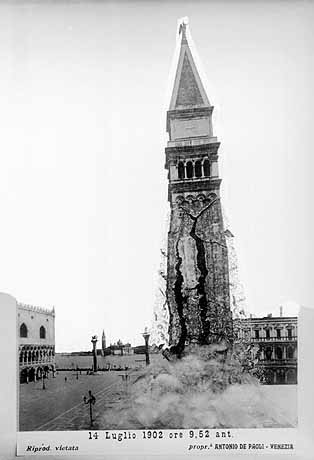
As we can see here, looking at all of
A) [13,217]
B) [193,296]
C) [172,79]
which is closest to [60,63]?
[172,79]

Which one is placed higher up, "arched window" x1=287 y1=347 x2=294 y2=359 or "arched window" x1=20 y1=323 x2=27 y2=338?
"arched window" x1=20 y1=323 x2=27 y2=338

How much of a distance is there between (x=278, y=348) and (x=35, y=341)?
2.18 ft

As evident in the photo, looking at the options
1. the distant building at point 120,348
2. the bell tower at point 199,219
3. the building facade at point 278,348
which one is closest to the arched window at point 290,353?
the building facade at point 278,348

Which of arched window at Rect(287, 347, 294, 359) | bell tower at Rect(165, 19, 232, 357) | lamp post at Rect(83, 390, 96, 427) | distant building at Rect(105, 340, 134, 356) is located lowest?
lamp post at Rect(83, 390, 96, 427)

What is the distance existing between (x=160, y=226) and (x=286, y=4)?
2.32 ft

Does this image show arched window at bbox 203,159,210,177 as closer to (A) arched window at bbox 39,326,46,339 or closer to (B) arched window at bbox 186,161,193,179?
(B) arched window at bbox 186,161,193,179

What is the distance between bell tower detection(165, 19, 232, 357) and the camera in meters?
1.72

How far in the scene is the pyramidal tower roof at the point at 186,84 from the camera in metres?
1.72

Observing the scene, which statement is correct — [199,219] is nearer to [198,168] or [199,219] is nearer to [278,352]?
[198,168]

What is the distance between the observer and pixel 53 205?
172 cm

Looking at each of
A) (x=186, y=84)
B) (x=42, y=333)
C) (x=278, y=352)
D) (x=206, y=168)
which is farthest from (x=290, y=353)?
(x=186, y=84)

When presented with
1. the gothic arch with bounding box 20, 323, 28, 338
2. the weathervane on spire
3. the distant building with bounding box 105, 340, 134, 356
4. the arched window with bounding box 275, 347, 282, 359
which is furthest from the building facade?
the weathervane on spire

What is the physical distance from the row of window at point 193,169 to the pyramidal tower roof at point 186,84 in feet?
0.51

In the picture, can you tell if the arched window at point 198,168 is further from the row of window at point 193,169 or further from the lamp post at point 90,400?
the lamp post at point 90,400
